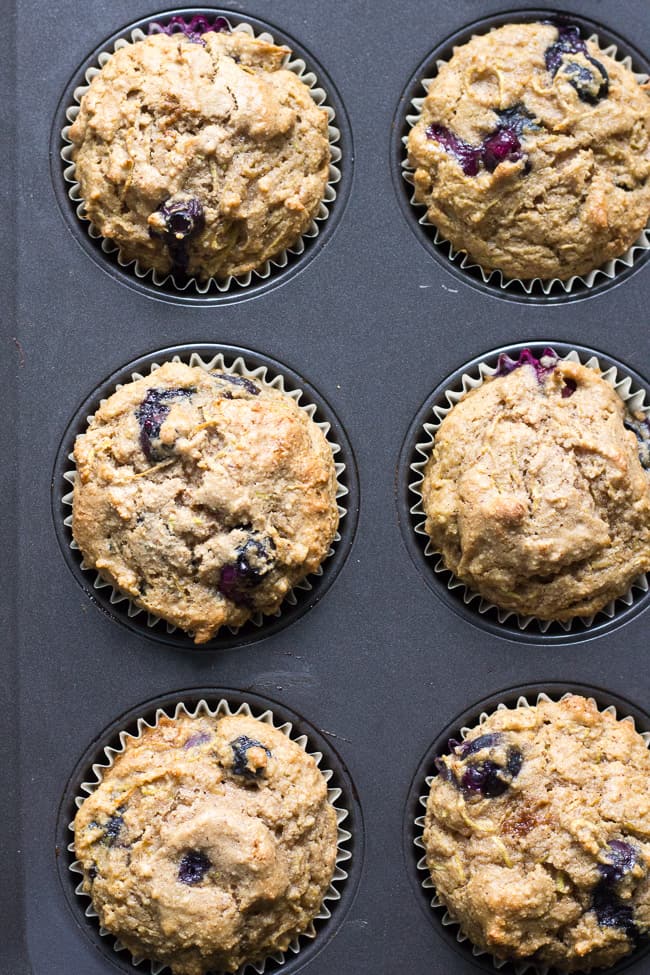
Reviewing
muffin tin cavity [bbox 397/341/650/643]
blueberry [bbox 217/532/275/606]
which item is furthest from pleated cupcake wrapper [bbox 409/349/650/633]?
blueberry [bbox 217/532/275/606]

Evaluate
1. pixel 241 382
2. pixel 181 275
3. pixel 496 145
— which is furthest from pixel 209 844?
pixel 496 145

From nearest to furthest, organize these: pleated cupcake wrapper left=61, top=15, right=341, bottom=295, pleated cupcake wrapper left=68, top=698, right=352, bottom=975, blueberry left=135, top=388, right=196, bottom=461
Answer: blueberry left=135, top=388, right=196, bottom=461
pleated cupcake wrapper left=68, top=698, right=352, bottom=975
pleated cupcake wrapper left=61, top=15, right=341, bottom=295

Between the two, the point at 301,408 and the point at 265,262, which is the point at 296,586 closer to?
the point at 301,408

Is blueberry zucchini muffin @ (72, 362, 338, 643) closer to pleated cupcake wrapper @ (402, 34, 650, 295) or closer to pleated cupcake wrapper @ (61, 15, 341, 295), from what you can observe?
pleated cupcake wrapper @ (61, 15, 341, 295)

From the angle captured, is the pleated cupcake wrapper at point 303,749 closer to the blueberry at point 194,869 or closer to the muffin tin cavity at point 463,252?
the blueberry at point 194,869

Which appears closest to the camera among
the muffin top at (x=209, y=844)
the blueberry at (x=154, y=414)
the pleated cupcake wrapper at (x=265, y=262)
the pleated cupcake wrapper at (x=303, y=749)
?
the muffin top at (x=209, y=844)

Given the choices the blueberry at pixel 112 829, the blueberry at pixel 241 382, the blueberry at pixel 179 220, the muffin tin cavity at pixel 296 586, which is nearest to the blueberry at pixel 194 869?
the blueberry at pixel 112 829
